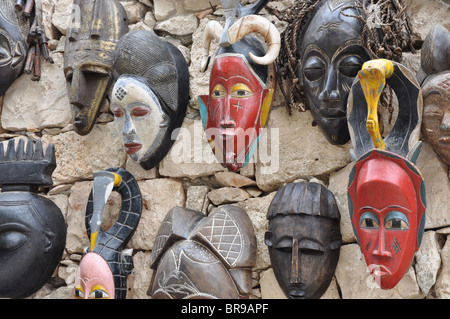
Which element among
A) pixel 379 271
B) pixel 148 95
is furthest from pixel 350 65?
pixel 148 95

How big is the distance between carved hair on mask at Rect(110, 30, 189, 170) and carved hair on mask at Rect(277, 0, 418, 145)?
2.09ft

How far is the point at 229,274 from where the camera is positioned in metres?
2.71

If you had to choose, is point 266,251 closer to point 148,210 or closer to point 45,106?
point 148,210

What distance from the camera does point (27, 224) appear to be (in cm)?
295

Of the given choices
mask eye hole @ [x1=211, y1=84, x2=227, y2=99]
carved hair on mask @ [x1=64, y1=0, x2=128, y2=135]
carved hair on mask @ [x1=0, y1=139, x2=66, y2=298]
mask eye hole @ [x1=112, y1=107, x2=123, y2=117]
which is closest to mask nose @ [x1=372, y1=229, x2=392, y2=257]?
mask eye hole @ [x1=211, y1=84, x2=227, y2=99]

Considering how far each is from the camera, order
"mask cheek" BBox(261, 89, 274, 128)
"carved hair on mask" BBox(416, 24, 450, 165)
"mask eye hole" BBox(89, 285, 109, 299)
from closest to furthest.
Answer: "carved hair on mask" BBox(416, 24, 450, 165)
"mask eye hole" BBox(89, 285, 109, 299)
"mask cheek" BBox(261, 89, 274, 128)

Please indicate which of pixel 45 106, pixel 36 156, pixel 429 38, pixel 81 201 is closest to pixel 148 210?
pixel 81 201

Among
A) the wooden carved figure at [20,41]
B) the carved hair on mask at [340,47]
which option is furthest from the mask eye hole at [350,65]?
the wooden carved figure at [20,41]

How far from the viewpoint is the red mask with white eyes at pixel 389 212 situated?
231 centimetres

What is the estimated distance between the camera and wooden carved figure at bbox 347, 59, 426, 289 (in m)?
2.31

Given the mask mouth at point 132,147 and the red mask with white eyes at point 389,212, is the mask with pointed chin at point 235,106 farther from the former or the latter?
the red mask with white eyes at point 389,212

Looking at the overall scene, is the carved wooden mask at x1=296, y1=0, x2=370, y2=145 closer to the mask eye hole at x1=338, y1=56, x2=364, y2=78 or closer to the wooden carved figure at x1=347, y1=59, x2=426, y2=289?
the mask eye hole at x1=338, y1=56, x2=364, y2=78

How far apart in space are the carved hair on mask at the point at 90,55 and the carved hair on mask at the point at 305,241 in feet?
4.02

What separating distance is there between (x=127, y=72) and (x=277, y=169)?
2.90ft
